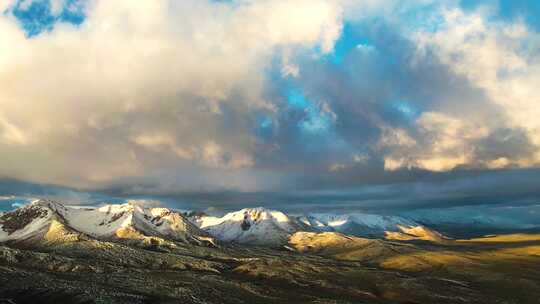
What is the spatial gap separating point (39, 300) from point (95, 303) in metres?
25.2

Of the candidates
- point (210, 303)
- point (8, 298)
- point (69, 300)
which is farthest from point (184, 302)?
point (8, 298)

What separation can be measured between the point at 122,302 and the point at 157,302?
1331cm

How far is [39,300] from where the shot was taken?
19562 cm

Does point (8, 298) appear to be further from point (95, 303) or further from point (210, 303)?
point (210, 303)

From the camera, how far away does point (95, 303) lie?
617 feet

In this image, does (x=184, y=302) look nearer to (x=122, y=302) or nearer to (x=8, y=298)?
(x=122, y=302)

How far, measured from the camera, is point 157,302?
19525 centimetres

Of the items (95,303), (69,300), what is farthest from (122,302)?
(69,300)

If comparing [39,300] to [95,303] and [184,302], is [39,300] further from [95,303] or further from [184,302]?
[184,302]

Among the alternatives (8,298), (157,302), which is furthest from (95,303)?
(8,298)

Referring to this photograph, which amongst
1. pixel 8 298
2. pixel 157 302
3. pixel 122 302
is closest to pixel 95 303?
pixel 122 302

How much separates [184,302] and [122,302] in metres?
23.2

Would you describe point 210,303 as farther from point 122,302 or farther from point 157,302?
point 122,302

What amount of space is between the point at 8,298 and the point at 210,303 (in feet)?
248
